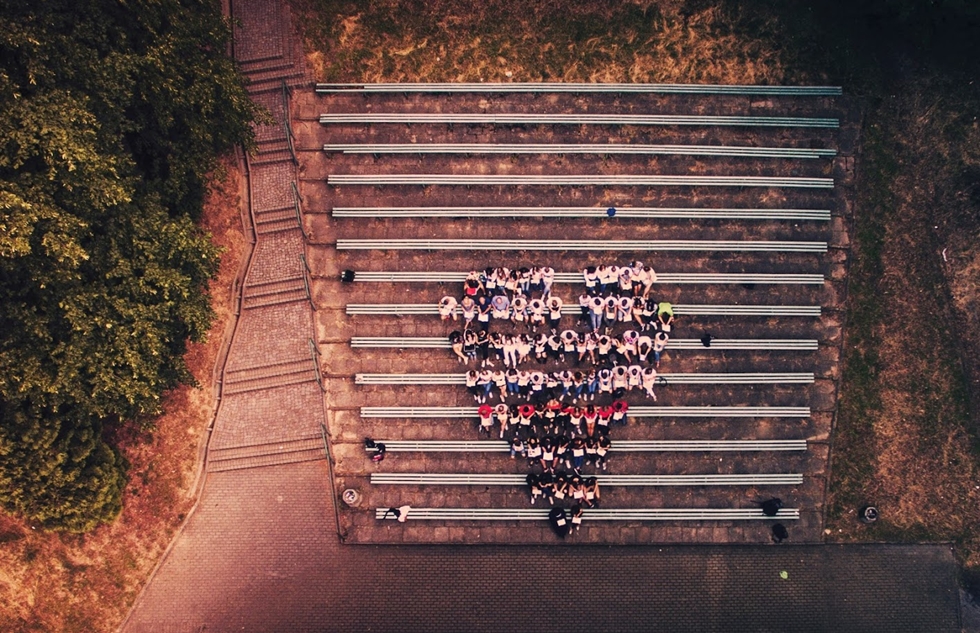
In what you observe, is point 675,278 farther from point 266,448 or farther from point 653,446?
point 266,448

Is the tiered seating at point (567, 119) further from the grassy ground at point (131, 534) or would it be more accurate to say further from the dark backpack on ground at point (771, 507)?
the dark backpack on ground at point (771, 507)

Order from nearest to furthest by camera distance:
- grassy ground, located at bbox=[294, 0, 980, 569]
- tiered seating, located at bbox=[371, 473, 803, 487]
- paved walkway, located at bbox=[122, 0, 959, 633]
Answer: paved walkway, located at bbox=[122, 0, 959, 633] → tiered seating, located at bbox=[371, 473, 803, 487] → grassy ground, located at bbox=[294, 0, 980, 569]

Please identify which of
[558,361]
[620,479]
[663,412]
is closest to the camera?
[620,479]

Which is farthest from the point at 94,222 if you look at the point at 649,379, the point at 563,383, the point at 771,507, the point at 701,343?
the point at 771,507

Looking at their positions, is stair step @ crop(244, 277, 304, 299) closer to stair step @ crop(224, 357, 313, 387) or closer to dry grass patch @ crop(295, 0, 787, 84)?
stair step @ crop(224, 357, 313, 387)

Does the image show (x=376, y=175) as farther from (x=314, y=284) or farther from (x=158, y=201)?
(x=158, y=201)

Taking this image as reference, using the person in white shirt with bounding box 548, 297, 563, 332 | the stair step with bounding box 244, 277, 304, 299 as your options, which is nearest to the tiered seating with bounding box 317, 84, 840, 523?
the person in white shirt with bounding box 548, 297, 563, 332
